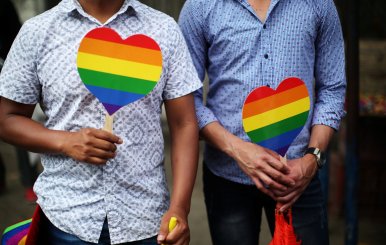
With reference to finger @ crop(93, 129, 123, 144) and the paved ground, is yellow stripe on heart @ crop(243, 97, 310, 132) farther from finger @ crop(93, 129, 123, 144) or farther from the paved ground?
the paved ground

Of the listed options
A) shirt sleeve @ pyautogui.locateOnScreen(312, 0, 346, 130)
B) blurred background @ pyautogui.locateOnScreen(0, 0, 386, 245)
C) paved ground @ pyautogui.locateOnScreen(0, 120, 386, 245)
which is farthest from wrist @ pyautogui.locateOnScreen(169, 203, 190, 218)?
paved ground @ pyautogui.locateOnScreen(0, 120, 386, 245)

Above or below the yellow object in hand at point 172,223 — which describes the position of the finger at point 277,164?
above

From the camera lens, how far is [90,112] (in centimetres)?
184

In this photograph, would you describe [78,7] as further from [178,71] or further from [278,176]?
[278,176]

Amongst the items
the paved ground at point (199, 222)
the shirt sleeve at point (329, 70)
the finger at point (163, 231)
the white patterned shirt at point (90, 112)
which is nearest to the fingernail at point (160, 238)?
the finger at point (163, 231)

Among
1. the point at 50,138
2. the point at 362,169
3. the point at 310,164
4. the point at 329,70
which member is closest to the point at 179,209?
the point at 50,138

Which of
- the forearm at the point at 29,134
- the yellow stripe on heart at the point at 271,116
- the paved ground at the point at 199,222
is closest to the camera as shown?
the forearm at the point at 29,134

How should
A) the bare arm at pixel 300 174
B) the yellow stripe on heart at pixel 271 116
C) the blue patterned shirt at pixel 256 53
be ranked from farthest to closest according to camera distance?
the blue patterned shirt at pixel 256 53
the bare arm at pixel 300 174
the yellow stripe on heart at pixel 271 116

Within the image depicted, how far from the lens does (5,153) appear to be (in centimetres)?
602

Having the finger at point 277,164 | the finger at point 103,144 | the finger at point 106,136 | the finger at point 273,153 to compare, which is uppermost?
the finger at point 106,136

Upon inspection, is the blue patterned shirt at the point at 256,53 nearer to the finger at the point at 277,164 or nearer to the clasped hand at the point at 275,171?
the clasped hand at the point at 275,171

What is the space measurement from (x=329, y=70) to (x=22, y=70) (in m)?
1.03

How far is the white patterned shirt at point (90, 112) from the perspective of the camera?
1.83 metres

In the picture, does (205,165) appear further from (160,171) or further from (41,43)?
(41,43)
